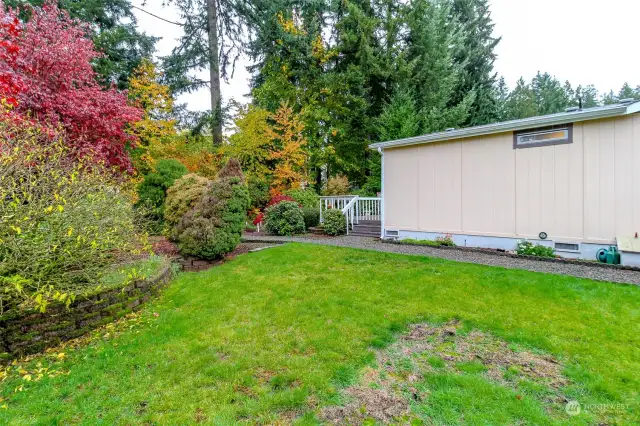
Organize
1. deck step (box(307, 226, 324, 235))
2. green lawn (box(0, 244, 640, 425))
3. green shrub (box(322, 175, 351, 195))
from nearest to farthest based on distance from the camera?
1. green lawn (box(0, 244, 640, 425))
2. deck step (box(307, 226, 324, 235))
3. green shrub (box(322, 175, 351, 195))

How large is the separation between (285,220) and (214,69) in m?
9.27

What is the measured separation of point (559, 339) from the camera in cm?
315

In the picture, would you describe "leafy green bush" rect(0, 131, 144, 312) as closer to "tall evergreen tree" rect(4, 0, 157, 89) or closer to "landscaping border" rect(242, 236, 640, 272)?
"landscaping border" rect(242, 236, 640, 272)

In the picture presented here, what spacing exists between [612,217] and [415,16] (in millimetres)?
14205

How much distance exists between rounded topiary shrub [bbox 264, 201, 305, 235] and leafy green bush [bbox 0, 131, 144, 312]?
6741 mm

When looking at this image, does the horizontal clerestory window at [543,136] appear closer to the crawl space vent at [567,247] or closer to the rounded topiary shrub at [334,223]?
the crawl space vent at [567,247]

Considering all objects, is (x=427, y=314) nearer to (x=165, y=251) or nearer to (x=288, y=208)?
(x=165, y=251)

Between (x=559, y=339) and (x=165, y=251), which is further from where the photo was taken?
(x=165, y=251)

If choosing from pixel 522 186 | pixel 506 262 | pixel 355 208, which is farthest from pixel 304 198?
pixel 506 262

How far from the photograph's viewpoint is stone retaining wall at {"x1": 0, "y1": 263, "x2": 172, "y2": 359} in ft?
10.0

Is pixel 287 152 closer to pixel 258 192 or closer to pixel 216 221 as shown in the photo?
pixel 258 192

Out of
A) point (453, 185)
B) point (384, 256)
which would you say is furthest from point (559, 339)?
point (453, 185)

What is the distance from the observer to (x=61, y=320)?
3.40 meters

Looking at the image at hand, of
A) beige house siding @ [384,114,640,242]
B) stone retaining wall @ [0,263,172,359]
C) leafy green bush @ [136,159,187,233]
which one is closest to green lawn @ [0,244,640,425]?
stone retaining wall @ [0,263,172,359]
